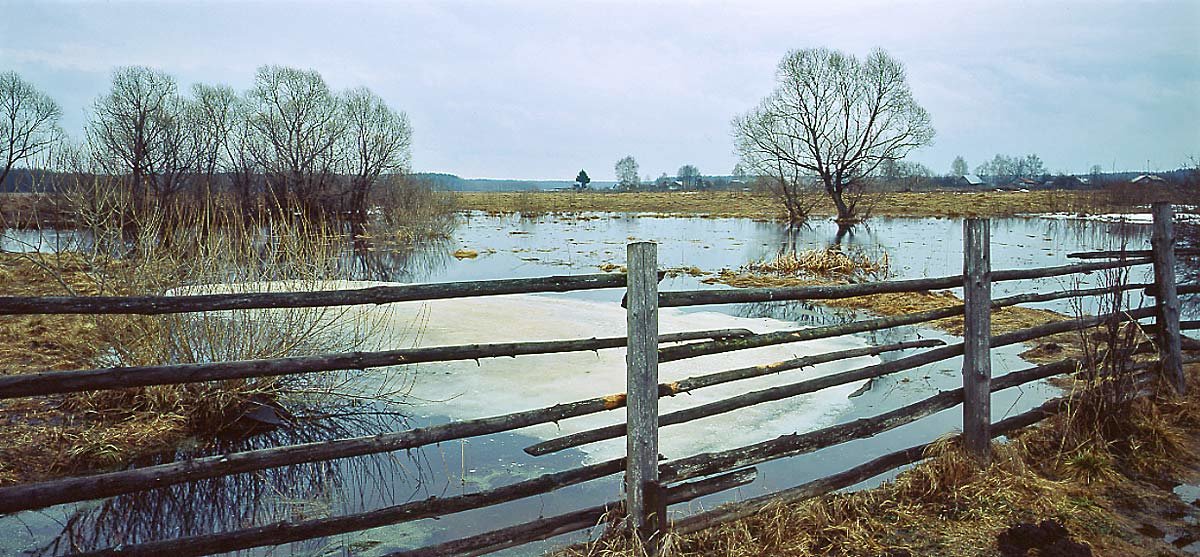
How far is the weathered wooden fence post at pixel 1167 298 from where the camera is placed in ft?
18.7

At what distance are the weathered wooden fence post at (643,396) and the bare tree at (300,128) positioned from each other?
3082 centimetres

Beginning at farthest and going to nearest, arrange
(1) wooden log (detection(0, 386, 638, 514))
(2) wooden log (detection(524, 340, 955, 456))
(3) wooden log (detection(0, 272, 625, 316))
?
(2) wooden log (detection(524, 340, 955, 456)), (3) wooden log (detection(0, 272, 625, 316)), (1) wooden log (detection(0, 386, 638, 514))

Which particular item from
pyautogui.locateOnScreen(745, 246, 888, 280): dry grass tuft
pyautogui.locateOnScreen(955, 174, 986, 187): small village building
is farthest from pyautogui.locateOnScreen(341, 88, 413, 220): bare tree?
pyautogui.locateOnScreen(955, 174, 986, 187): small village building

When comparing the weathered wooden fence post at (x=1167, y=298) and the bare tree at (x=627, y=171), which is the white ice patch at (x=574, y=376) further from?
the bare tree at (x=627, y=171)

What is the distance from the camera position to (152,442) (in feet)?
22.4

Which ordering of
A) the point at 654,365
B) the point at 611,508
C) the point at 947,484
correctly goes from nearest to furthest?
the point at 654,365 → the point at 611,508 → the point at 947,484

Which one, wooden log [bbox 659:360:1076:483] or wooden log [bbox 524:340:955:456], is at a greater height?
wooden log [bbox 524:340:955:456]

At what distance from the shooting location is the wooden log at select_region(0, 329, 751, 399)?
2811 millimetres

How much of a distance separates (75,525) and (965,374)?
576 cm

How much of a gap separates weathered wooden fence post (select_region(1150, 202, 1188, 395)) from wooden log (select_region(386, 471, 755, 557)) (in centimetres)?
393

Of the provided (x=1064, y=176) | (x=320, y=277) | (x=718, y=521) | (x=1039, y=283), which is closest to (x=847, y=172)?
(x=1039, y=283)

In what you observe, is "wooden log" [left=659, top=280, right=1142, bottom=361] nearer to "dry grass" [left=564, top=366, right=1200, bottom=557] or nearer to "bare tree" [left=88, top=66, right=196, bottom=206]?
"dry grass" [left=564, top=366, right=1200, bottom=557]

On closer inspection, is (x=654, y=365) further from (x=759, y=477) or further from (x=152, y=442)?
(x=152, y=442)

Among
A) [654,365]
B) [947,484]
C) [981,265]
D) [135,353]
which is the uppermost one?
[981,265]
